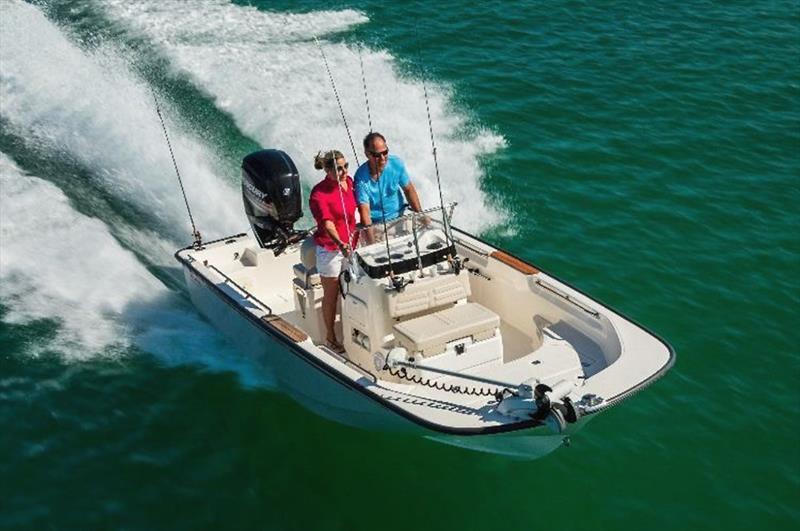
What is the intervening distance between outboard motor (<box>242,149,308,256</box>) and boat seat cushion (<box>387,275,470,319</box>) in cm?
186

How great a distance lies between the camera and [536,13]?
18.7 m

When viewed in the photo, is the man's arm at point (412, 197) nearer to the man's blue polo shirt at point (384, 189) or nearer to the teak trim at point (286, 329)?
the man's blue polo shirt at point (384, 189)

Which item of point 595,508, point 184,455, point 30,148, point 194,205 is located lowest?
point 595,508

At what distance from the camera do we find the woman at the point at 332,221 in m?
9.16

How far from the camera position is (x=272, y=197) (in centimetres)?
1011

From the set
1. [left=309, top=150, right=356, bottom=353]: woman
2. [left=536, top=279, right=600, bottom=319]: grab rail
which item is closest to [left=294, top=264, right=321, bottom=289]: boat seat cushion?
[left=309, top=150, right=356, bottom=353]: woman

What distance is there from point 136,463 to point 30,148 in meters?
5.87

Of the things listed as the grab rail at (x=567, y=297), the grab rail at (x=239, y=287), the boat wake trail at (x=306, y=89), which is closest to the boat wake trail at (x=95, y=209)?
the grab rail at (x=239, y=287)

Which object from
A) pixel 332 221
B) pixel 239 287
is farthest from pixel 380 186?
pixel 239 287

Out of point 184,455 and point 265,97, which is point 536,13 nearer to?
point 265,97

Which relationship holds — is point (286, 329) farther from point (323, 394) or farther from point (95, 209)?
point (95, 209)

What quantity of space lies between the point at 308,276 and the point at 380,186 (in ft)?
3.71

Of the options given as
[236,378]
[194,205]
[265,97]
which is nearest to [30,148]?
[194,205]

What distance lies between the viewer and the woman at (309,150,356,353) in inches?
360
